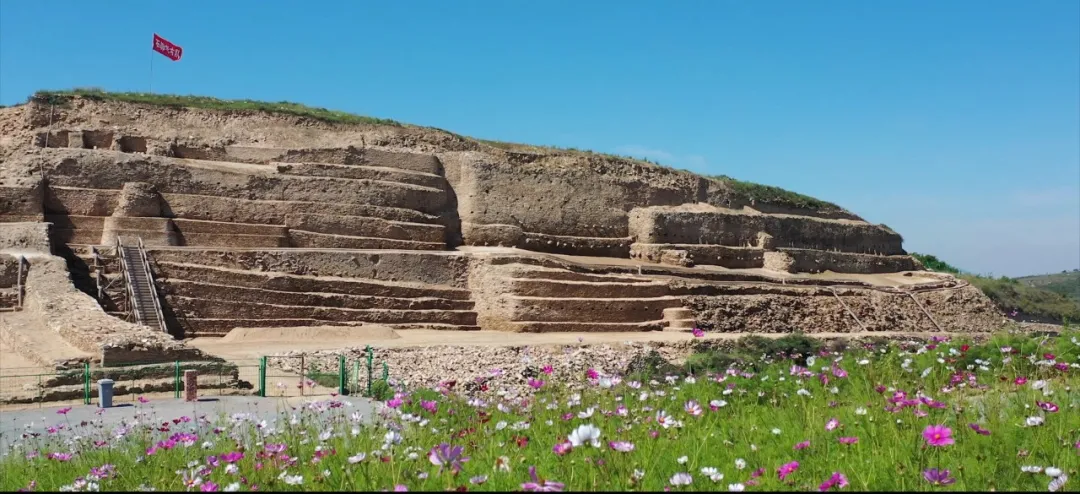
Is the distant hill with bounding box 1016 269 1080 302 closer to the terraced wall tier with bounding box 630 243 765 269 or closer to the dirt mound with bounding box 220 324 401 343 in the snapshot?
the terraced wall tier with bounding box 630 243 765 269

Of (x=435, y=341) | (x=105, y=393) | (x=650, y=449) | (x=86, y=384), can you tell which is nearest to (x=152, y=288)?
(x=435, y=341)

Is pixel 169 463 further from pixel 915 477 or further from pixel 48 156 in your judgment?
pixel 48 156

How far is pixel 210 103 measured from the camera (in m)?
32.9

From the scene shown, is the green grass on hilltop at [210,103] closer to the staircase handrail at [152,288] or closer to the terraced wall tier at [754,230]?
the staircase handrail at [152,288]

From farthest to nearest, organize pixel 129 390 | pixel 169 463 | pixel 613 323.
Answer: pixel 613 323, pixel 129 390, pixel 169 463

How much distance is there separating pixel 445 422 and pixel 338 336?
1681 cm

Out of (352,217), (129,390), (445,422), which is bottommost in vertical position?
(129,390)

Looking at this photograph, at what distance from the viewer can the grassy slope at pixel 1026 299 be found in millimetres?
47781

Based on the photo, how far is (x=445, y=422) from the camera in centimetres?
734

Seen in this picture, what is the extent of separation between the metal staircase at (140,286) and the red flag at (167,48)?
1327 centimetres

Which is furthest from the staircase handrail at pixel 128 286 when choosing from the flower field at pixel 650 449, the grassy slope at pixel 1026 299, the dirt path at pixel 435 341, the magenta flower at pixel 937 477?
the grassy slope at pixel 1026 299

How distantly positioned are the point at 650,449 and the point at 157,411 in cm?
908

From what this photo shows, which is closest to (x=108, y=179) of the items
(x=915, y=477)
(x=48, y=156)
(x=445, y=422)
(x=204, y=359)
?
(x=48, y=156)

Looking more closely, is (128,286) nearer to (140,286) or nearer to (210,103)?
(140,286)
